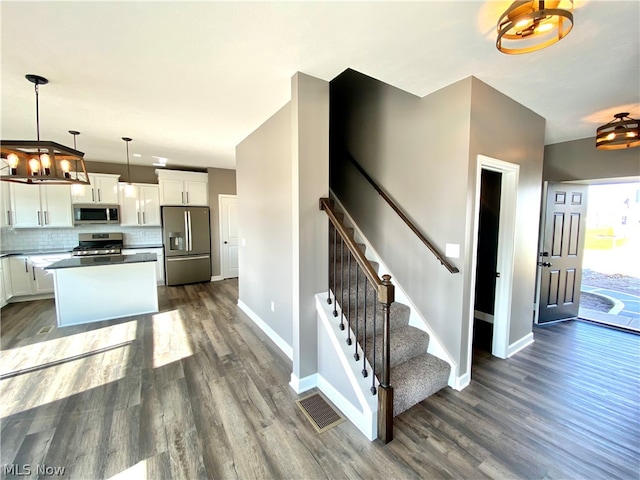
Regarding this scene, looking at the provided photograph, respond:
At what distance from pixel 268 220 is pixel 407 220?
65.7 inches

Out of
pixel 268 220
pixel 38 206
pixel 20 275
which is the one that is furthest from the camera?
pixel 38 206

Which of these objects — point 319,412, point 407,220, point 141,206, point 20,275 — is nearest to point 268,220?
point 407,220

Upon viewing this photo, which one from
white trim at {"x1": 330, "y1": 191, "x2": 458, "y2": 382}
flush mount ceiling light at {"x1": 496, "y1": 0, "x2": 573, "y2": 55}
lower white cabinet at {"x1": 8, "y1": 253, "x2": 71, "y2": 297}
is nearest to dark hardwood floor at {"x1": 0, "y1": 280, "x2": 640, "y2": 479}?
white trim at {"x1": 330, "y1": 191, "x2": 458, "y2": 382}

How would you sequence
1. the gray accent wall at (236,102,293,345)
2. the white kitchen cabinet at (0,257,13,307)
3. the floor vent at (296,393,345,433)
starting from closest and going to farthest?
the floor vent at (296,393,345,433), the gray accent wall at (236,102,293,345), the white kitchen cabinet at (0,257,13,307)

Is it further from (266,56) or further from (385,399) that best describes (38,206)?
(385,399)

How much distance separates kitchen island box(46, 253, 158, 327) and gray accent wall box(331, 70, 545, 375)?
352 cm

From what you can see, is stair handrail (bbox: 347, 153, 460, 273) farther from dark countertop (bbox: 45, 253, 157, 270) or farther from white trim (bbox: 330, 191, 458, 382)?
dark countertop (bbox: 45, 253, 157, 270)

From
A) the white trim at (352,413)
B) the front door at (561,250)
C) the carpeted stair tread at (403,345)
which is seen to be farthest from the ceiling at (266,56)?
the white trim at (352,413)

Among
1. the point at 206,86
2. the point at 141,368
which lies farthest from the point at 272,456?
the point at 206,86

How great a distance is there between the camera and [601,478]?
5.28 ft

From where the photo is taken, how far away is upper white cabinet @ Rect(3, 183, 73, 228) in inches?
187

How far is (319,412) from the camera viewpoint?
2135 mm

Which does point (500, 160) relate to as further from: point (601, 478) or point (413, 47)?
point (601, 478)

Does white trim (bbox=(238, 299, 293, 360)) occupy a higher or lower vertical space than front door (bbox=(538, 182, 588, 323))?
lower
